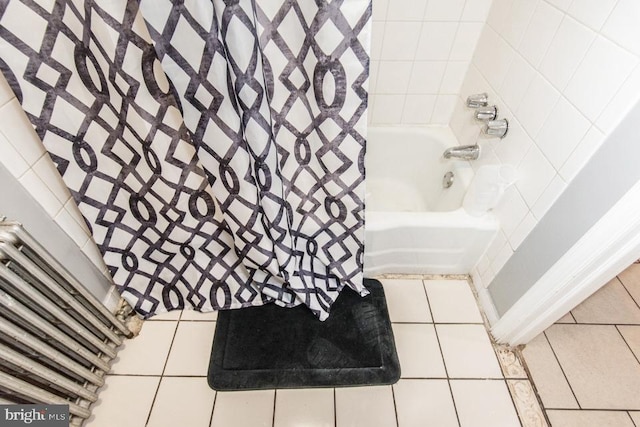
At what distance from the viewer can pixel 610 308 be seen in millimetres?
1424

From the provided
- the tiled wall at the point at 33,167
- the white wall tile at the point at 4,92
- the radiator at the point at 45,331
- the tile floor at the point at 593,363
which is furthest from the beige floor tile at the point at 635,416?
the white wall tile at the point at 4,92

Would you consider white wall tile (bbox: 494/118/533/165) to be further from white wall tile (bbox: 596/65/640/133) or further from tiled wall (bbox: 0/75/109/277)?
tiled wall (bbox: 0/75/109/277)

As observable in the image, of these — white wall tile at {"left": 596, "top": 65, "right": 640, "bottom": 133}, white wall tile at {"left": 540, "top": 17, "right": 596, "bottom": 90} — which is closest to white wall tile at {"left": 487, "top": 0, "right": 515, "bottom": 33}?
white wall tile at {"left": 540, "top": 17, "right": 596, "bottom": 90}

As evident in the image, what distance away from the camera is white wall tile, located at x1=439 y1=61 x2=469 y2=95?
1.45 meters

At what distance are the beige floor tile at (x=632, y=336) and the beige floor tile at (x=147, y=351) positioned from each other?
5.94 feet

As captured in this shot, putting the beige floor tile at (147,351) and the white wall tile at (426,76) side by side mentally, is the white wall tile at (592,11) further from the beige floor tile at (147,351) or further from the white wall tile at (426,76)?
the beige floor tile at (147,351)

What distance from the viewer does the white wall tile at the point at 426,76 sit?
1.45m

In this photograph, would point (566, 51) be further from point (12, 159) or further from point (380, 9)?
point (12, 159)

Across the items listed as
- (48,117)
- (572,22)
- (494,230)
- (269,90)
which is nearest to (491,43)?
(572,22)

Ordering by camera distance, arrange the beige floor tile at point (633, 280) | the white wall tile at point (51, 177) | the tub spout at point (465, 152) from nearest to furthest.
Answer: the white wall tile at point (51, 177)
the tub spout at point (465, 152)
the beige floor tile at point (633, 280)

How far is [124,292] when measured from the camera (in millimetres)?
1216

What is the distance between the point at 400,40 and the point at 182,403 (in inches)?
63.4

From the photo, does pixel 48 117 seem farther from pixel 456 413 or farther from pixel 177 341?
pixel 456 413

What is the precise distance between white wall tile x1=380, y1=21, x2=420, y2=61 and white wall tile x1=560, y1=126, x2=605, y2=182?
79 cm
